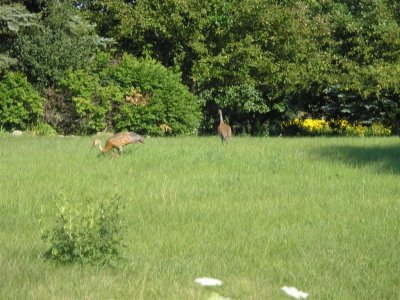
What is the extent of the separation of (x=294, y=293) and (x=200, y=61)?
23.8 m

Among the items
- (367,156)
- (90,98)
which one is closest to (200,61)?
(90,98)

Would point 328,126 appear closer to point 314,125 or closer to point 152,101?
point 314,125

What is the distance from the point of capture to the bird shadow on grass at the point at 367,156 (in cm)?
1360

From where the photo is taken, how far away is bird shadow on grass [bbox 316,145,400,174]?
1360 centimetres

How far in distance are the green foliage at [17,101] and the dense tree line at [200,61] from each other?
66 mm

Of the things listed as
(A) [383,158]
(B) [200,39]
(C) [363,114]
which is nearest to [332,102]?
(C) [363,114]

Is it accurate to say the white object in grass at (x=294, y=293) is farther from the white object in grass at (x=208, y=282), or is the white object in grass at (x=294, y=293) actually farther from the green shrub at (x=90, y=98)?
the green shrub at (x=90, y=98)

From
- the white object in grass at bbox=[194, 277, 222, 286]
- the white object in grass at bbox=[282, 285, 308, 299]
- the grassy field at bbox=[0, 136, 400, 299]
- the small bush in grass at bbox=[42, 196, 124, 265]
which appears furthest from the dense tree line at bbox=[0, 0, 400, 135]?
the white object in grass at bbox=[282, 285, 308, 299]

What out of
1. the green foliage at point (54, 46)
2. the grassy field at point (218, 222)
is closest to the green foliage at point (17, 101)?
the green foliage at point (54, 46)

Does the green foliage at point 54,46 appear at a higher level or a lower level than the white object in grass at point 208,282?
higher

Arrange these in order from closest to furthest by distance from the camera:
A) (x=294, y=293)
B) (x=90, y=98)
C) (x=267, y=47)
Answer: (x=294, y=293) → (x=90, y=98) → (x=267, y=47)

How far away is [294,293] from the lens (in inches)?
221

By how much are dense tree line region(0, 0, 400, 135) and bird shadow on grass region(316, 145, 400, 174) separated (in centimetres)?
966

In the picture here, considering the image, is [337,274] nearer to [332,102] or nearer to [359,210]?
[359,210]
